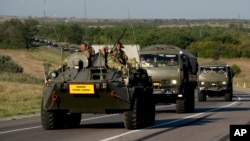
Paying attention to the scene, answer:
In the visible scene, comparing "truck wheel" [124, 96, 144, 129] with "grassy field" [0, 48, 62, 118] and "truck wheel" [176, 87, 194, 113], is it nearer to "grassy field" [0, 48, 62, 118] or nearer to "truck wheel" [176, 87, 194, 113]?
"grassy field" [0, 48, 62, 118]

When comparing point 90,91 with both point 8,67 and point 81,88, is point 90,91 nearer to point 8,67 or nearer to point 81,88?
point 81,88

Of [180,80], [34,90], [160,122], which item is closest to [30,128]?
[160,122]

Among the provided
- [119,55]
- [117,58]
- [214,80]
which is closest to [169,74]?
[119,55]

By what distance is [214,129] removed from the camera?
21.5 meters

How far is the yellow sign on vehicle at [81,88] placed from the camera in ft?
66.3

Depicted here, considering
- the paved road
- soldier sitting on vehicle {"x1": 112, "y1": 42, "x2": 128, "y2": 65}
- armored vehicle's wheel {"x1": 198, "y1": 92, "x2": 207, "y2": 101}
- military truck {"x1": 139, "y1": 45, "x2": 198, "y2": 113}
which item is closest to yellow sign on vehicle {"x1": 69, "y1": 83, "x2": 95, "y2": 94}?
the paved road

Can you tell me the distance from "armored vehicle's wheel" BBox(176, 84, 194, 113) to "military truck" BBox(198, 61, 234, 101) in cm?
1520

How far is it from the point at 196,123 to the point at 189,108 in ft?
24.7

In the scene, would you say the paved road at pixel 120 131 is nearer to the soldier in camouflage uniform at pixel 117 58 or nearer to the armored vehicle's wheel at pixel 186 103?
the soldier in camouflage uniform at pixel 117 58

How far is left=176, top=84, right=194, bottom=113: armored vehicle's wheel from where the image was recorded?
101 ft

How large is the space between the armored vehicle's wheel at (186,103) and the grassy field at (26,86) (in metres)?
5.04

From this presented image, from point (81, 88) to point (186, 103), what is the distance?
11.3 m

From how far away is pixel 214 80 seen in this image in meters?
47.7

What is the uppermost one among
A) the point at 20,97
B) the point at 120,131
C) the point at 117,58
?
the point at 117,58
